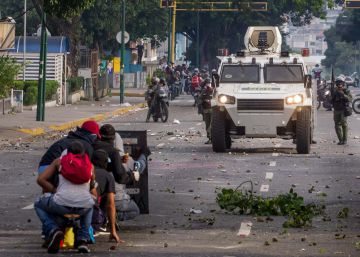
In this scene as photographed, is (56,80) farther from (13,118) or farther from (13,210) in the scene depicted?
(13,210)

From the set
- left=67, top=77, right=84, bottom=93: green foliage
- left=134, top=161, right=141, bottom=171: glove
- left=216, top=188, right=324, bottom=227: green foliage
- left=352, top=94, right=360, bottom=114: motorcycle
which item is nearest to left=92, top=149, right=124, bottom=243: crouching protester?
left=134, top=161, right=141, bottom=171: glove

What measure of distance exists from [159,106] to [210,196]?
27.1 m

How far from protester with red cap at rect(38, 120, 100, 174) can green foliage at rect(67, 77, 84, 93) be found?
48732mm

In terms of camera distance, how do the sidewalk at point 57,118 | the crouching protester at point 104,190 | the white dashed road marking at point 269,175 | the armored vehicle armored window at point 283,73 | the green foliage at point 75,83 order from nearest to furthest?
the crouching protester at point 104,190, the white dashed road marking at point 269,175, the armored vehicle armored window at point 283,73, the sidewalk at point 57,118, the green foliage at point 75,83

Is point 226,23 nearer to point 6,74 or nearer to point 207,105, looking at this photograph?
point 6,74

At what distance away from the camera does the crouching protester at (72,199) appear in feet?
44.7

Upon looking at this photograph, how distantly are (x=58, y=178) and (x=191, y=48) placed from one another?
4259 inches

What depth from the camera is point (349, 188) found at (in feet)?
72.5

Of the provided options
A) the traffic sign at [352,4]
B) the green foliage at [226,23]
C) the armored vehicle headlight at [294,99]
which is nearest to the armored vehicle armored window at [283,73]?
the armored vehicle headlight at [294,99]

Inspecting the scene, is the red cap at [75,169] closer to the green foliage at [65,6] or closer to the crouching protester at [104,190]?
the crouching protester at [104,190]

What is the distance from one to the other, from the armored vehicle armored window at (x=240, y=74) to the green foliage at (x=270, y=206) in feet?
43.1

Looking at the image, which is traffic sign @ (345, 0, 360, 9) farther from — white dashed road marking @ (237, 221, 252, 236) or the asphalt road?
white dashed road marking @ (237, 221, 252, 236)

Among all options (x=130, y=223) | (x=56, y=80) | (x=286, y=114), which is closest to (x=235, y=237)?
(x=130, y=223)

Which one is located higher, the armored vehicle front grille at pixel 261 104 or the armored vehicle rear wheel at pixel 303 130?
the armored vehicle front grille at pixel 261 104
